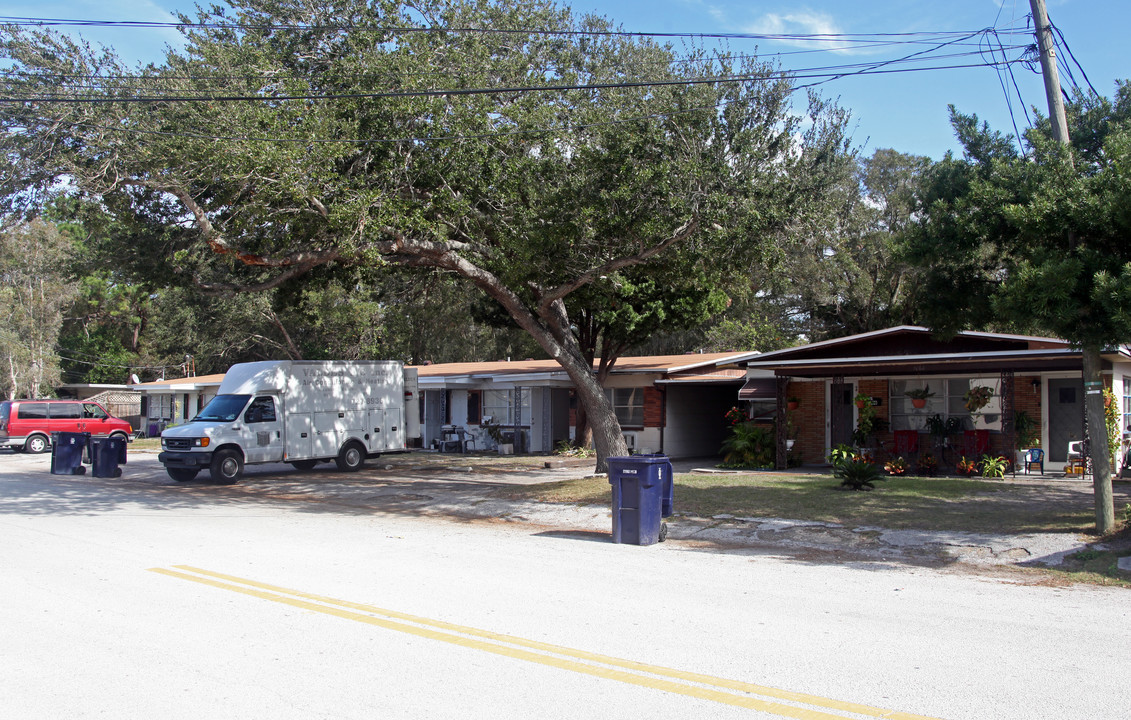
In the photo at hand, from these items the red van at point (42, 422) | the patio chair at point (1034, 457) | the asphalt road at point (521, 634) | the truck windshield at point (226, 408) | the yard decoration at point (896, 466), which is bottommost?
the asphalt road at point (521, 634)

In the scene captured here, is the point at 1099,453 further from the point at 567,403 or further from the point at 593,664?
the point at 567,403

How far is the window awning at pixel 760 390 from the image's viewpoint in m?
22.5

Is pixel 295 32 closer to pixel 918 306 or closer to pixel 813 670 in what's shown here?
pixel 918 306

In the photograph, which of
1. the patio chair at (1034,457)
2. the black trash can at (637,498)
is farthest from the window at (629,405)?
the black trash can at (637,498)

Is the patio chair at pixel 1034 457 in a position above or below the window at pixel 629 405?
below

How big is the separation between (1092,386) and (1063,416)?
9412 millimetres

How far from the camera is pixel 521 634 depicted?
6562mm

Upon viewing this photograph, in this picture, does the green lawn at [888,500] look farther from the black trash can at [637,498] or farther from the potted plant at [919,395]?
the potted plant at [919,395]

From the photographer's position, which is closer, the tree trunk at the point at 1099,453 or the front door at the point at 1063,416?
the tree trunk at the point at 1099,453

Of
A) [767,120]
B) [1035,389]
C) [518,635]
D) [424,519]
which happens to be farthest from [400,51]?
[1035,389]

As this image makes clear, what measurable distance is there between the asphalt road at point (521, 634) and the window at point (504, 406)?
1781 cm

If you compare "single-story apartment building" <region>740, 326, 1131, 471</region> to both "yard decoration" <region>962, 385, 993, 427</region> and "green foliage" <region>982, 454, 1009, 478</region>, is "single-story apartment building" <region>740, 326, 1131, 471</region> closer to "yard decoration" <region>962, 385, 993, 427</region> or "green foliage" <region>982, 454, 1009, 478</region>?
"yard decoration" <region>962, 385, 993, 427</region>

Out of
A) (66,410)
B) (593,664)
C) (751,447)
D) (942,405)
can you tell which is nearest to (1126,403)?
(942,405)

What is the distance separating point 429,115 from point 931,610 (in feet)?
39.9
